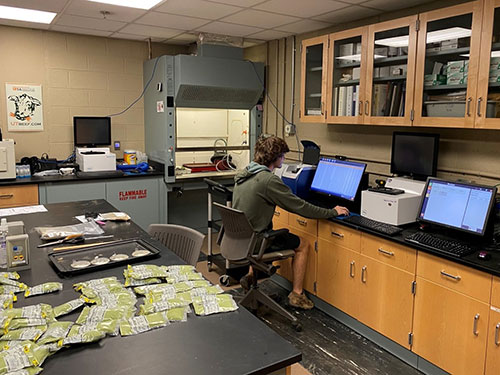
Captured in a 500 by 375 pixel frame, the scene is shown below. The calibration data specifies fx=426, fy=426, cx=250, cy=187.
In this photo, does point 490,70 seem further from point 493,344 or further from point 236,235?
point 236,235

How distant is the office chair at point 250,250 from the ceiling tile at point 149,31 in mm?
2220

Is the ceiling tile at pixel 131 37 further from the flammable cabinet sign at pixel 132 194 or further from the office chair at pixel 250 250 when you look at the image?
the office chair at pixel 250 250

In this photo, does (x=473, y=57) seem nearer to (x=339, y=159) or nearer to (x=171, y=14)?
(x=339, y=159)

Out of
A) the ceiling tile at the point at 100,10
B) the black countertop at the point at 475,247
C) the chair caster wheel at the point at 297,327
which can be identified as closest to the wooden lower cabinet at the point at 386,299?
the black countertop at the point at 475,247

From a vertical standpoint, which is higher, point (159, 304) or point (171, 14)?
point (171, 14)

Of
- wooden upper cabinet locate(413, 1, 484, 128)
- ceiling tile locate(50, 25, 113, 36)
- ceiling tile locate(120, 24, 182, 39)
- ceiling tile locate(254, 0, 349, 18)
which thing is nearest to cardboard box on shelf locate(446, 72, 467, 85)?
wooden upper cabinet locate(413, 1, 484, 128)

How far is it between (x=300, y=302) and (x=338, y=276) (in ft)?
1.46

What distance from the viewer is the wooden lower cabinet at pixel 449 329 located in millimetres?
2234

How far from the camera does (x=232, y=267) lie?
4000mm

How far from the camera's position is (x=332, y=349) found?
2.84 meters

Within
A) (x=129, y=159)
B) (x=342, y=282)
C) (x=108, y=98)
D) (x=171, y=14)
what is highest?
(x=171, y=14)

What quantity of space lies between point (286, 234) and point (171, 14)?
84.1 inches

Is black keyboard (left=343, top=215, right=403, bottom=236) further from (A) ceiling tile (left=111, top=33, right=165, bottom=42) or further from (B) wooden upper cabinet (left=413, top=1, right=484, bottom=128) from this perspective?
(A) ceiling tile (left=111, top=33, right=165, bottom=42)

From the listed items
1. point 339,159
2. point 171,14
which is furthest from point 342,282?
point 171,14
